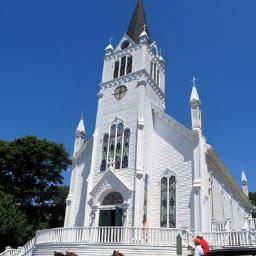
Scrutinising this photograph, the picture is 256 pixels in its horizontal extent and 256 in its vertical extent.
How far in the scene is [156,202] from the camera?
2359 cm

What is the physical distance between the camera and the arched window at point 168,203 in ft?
73.7

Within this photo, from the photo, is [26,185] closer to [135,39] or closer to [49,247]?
[49,247]

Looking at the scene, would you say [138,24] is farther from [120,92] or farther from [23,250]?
[23,250]

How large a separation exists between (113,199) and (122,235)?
6.38 m

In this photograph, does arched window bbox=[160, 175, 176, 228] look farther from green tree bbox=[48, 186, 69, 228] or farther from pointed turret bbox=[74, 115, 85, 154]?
green tree bbox=[48, 186, 69, 228]

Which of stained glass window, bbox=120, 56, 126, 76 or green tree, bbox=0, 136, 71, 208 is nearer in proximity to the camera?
stained glass window, bbox=120, 56, 126, 76

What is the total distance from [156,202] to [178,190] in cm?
194

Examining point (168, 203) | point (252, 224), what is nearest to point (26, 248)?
point (168, 203)

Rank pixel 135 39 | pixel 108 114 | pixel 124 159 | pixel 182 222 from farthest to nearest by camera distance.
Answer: pixel 135 39 < pixel 108 114 < pixel 124 159 < pixel 182 222

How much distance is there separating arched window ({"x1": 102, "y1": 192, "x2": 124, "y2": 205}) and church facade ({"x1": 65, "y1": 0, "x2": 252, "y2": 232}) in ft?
0.25


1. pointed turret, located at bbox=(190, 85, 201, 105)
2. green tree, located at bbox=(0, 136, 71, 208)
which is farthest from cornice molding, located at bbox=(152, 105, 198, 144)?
green tree, located at bbox=(0, 136, 71, 208)

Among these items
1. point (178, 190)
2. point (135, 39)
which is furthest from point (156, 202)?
point (135, 39)

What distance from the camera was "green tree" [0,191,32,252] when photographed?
90.2 ft

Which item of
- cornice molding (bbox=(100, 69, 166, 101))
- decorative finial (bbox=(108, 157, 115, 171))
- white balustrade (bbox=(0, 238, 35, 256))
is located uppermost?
cornice molding (bbox=(100, 69, 166, 101))
